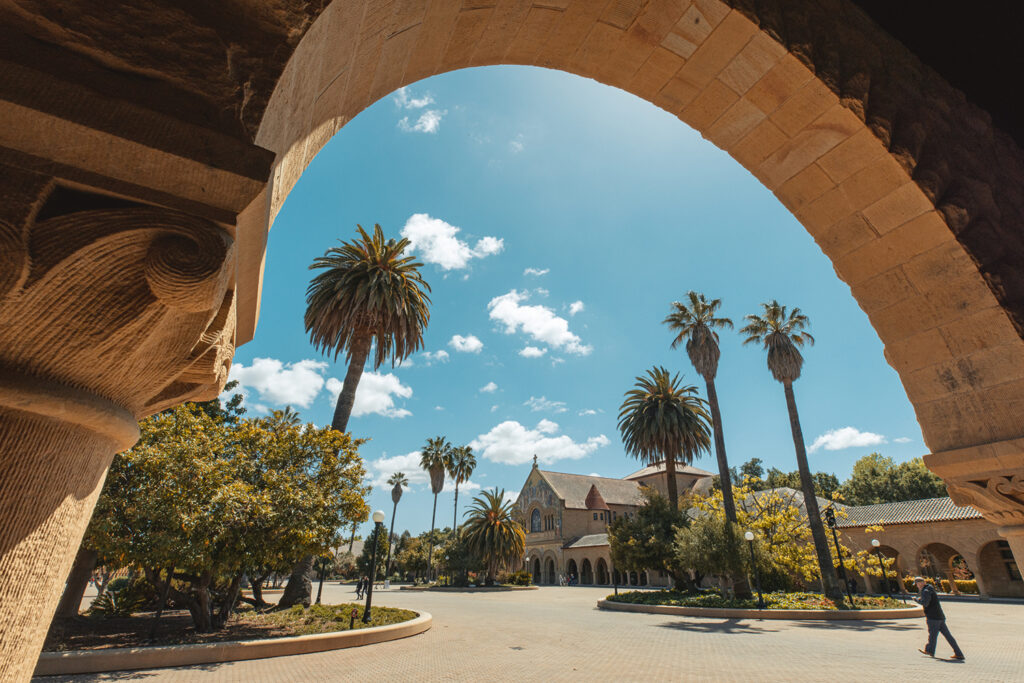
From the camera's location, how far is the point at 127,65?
1.10 meters

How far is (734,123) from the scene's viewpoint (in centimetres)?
306

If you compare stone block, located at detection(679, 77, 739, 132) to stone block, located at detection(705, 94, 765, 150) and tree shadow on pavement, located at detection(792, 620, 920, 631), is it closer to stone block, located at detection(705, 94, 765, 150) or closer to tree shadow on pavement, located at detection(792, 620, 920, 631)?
stone block, located at detection(705, 94, 765, 150)

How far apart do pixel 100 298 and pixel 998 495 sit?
402 centimetres

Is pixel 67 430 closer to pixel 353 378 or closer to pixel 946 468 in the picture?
pixel 946 468

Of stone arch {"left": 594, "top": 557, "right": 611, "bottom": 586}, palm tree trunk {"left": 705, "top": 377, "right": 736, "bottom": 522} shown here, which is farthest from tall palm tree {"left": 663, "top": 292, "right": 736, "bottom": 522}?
stone arch {"left": 594, "top": 557, "right": 611, "bottom": 586}

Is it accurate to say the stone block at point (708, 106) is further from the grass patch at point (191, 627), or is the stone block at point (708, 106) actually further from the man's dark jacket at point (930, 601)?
the grass patch at point (191, 627)

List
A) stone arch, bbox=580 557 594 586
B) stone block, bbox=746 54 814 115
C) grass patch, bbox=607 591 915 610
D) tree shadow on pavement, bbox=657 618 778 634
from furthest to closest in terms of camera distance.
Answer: stone arch, bbox=580 557 594 586
grass patch, bbox=607 591 915 610
tree shadow on pavement, bbox=657 618 778 634
stone block, bbox=746 54 814 115

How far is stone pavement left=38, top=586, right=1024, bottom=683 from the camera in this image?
8.79 meters

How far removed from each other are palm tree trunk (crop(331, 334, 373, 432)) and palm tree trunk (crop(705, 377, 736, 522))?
17162 millimetres

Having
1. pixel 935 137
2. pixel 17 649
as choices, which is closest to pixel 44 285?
pixel 17 649

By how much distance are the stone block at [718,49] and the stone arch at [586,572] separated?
5751 centimetres

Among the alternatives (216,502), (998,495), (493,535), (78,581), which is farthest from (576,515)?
(998,495)

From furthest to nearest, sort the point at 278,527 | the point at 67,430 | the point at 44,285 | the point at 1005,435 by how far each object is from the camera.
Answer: the point at 278,527, the point at 1005,435, the point at 67,430, the point at 44,285

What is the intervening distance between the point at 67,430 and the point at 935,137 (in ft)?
14.2
